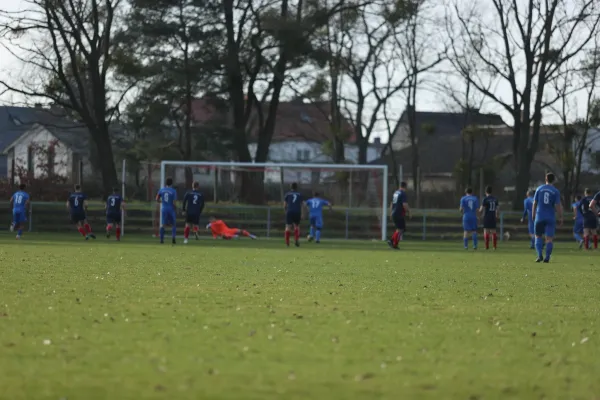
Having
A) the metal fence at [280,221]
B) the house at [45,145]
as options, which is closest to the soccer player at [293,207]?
the metal fence at [280,221]

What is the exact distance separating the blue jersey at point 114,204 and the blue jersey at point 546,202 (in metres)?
16.2

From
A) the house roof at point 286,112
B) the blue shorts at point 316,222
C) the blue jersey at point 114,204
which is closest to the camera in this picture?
the blue jersey at point 114,204

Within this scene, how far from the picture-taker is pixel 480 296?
13812 millimetres

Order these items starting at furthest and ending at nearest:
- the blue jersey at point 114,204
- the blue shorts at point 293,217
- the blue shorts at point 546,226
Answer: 1. the blue jersey at point 114,204
2. the blue shorts at point 293,217
3. the blue shorts at point 546,226

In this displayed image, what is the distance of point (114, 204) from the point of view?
3484cm

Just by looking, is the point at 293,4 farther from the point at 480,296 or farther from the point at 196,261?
the point at 480,296

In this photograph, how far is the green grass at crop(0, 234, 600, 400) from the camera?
22.2 feet

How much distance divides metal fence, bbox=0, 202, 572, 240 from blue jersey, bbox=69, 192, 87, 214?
222 inches

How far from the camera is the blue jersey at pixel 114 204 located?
34.7 m

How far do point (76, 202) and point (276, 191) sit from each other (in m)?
10.0

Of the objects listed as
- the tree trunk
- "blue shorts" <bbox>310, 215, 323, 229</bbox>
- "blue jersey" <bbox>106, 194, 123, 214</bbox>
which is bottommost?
"blue shorts" <bbox>310, 215, 323, 229</bbox>

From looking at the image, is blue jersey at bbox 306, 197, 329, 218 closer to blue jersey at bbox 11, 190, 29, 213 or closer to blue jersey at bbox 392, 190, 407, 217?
blue jersey at bbox 392, 190, 407, 217

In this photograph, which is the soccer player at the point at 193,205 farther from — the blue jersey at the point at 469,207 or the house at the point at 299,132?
the blue jersey at the point at 469,207

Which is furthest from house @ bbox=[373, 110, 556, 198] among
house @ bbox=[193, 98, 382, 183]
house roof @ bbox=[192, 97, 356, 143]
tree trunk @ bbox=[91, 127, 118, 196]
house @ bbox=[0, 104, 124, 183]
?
tree trunk @ bbox=[91, 127, 118, 196]
